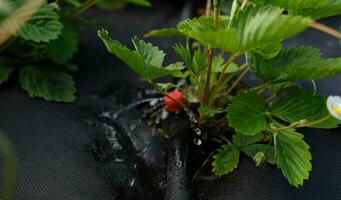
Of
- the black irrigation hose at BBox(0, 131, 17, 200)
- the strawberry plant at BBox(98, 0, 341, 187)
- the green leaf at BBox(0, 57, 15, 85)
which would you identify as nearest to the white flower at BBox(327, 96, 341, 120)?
the strawberry plant at BBox(98, 0, 341, 187)

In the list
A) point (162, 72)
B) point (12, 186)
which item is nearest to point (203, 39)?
point (162, 72)

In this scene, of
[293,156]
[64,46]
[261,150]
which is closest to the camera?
[293,156]

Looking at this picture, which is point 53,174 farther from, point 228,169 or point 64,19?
point 64,19

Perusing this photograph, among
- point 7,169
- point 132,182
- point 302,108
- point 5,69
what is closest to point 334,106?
point 302,108

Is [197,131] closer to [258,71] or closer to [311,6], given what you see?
[258,71]

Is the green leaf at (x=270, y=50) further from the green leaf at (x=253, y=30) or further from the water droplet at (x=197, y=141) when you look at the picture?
the water droplet at (x=197, y=141)

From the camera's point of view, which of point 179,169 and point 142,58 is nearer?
point 142,58
